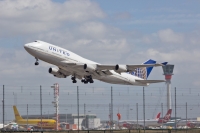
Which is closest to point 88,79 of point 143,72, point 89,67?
point 89,67

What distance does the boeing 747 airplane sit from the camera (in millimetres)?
68562

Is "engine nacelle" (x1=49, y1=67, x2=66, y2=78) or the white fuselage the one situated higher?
the white fuselage

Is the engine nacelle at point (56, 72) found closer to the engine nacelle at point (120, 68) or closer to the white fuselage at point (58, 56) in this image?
the white fuselage at point (58, 56)

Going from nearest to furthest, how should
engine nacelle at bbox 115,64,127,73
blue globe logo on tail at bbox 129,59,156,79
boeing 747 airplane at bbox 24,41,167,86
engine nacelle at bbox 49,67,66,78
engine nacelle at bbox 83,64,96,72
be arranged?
1. boeing 747 airplane at bbox 24,41,167,86
2. engine nacelle at bbox 83,64,96,72
3. engine nacelle at bbox 115,64,127,73
4. engine nacelle at bbox 49,67,66,78
5. blue globe logo on tail at bbox 129,59,156,79

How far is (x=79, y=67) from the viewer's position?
7231 cm

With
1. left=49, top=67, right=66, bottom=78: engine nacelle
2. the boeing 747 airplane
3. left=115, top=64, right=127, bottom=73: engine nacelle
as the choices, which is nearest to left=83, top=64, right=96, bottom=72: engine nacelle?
the boeing 747 airplane

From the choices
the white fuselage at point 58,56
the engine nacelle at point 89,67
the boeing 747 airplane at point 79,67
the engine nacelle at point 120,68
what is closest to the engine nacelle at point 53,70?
the boeing 747 airplane at point 79,67

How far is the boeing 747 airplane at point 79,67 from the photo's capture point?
68562 mm

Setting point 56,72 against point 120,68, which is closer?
point 120,68

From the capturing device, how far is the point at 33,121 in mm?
123875

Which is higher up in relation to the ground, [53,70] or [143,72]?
[143,72]

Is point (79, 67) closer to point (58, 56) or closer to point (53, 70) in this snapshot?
point (58, 56)

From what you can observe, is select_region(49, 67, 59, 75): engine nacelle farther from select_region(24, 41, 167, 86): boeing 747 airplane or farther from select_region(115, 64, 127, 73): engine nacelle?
select_region(115, 64, 127, 73): engine nacelle

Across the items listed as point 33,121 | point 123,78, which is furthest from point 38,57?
point 33,121
